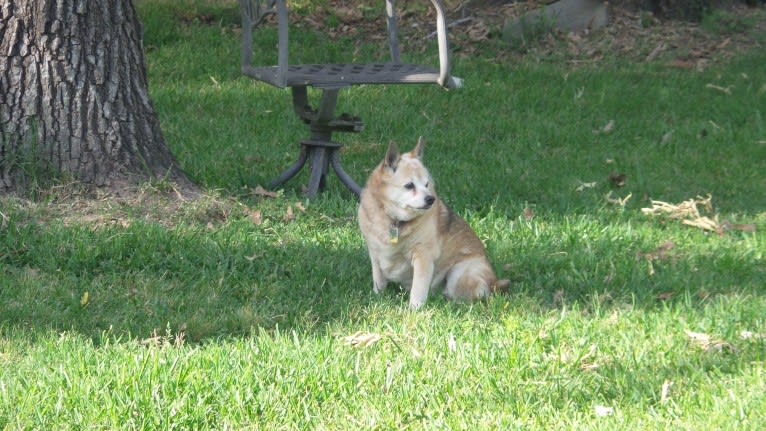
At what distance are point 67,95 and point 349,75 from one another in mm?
1644

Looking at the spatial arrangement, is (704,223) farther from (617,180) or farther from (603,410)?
(603,410)

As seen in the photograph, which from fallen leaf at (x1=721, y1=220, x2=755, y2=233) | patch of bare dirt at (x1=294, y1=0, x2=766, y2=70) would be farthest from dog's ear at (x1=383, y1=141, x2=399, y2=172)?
patch of bare dirt at (x1=294, y1=0, x2=766, y2=70)

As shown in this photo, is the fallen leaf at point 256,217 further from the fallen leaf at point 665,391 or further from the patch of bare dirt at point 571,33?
the patch of bare dirt at point 571,33

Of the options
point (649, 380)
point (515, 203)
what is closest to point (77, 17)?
point (515, 203)

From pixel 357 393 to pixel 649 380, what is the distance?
1.10 metres

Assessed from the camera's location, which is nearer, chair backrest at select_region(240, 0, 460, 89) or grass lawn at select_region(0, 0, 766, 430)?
grass lawn at select_region(0, 0, 766, 430)

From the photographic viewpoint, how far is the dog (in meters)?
5.04

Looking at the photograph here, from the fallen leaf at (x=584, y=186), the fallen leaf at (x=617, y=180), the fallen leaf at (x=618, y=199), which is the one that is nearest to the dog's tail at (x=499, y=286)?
the fallen leaf at (x=618, y=199)

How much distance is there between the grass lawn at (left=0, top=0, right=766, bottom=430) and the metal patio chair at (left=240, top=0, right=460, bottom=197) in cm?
26

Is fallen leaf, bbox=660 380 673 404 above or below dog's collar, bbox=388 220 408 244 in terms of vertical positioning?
below

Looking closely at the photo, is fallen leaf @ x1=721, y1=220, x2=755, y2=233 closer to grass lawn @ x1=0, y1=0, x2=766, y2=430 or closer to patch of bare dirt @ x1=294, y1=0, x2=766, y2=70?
grass lawn @ x1=0, y1=0, x2=766, y2=430

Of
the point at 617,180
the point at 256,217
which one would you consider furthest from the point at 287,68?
the point at 617,180

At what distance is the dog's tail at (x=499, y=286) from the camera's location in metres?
5.11

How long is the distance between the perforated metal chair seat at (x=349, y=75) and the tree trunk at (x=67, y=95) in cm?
81
